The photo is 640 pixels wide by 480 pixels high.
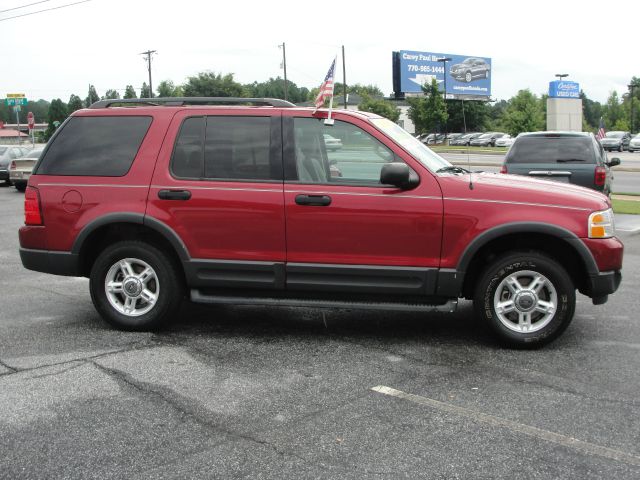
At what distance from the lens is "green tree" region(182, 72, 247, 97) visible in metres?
94.7

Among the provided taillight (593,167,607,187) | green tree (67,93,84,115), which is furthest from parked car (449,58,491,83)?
taillight (593,167,607,187)

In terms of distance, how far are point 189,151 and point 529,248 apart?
9.48 feet

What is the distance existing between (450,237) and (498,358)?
98 cm

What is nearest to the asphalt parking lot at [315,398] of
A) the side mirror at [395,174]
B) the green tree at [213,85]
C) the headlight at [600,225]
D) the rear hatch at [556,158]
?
the headlight at [600,225]

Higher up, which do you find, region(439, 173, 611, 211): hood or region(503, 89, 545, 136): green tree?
region(503, 89, 545, 136): green tree

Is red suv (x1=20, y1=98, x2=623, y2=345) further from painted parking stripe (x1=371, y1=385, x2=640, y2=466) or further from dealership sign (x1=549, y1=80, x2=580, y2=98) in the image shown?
dealership sign (x1=549, y1=80, x2=580, y2=98)

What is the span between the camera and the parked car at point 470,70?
83.2 m

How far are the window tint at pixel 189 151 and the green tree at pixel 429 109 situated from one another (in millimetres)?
54143

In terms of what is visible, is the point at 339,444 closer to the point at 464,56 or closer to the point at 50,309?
the point at 50,309

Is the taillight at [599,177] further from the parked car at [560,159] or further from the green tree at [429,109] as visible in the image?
the green tree at [429,109]

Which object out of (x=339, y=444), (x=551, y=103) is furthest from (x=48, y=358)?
(x=551, y=103)

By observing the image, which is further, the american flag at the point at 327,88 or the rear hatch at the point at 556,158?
the rear hatch at the point at 556,158

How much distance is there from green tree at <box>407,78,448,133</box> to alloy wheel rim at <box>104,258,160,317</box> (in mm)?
54413

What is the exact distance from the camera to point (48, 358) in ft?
18.2
